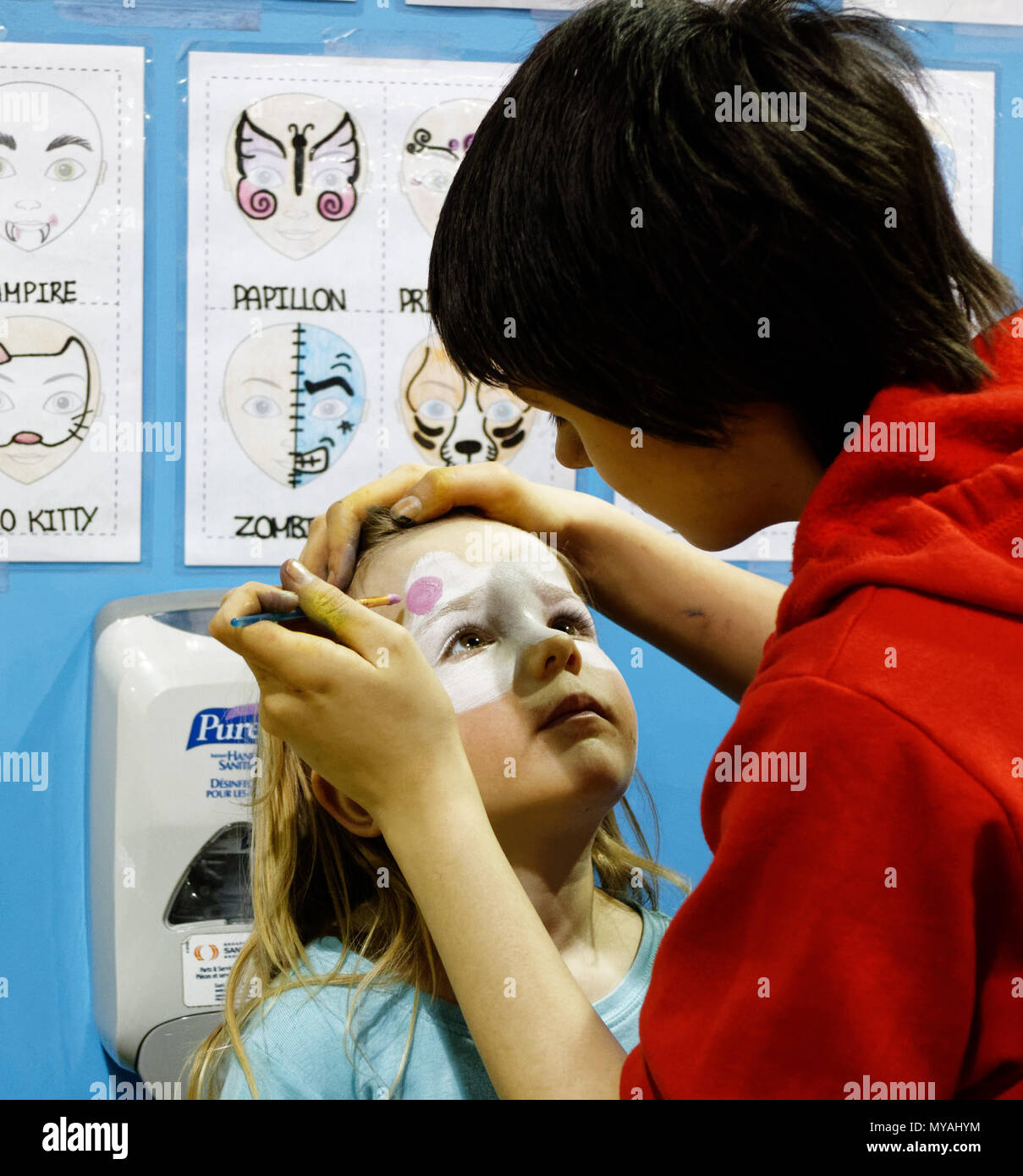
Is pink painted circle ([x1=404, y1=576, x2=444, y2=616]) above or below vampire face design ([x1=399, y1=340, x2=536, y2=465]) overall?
below

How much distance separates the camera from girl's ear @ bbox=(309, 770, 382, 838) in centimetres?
91

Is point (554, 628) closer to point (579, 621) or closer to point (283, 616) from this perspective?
point (579, 621)

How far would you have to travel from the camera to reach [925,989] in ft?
1.60

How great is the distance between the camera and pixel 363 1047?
85 cm

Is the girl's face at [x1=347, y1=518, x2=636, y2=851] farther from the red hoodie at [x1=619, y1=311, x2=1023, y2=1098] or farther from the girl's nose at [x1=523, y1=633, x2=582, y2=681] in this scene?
the red hoodie at [x1=619, y1=311, x2=1023, y2=1098]

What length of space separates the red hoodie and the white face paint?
330 millimetres

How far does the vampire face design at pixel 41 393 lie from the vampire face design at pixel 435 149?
0.33 metres

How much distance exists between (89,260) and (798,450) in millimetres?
695

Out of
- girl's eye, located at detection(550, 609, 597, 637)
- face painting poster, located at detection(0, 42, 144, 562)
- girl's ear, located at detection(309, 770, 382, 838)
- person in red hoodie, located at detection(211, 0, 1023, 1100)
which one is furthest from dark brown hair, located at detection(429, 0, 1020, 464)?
face painting poster, located at detection(0, 42, 144, 562)

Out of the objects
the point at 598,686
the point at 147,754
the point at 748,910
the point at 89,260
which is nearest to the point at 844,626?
the point at 748,910

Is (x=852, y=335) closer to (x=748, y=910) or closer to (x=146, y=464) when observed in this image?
(x=748, y=910)

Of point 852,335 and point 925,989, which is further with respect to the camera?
point 852,335

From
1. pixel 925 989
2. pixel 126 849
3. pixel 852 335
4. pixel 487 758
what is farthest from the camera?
pixel 126 849

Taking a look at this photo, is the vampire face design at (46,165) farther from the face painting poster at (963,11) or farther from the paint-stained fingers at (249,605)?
the face painting poster at (963,11)
